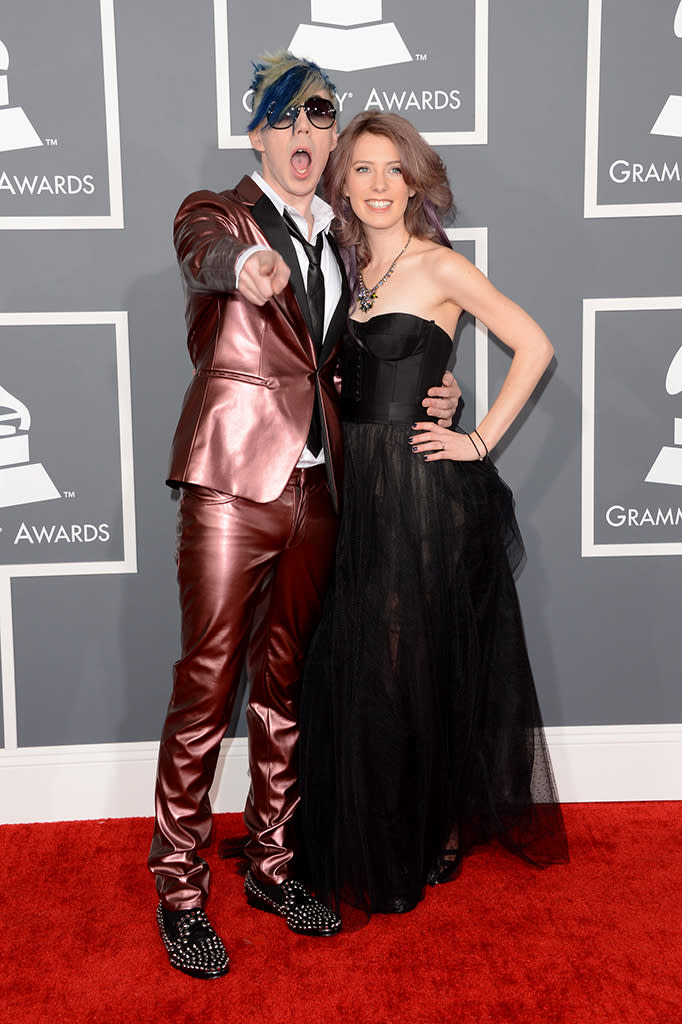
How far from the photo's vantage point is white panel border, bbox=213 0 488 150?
257 cm

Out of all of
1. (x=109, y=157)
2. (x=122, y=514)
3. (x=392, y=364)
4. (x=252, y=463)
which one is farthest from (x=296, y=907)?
(x=109, y=157)

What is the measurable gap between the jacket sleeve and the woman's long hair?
418 millimetres

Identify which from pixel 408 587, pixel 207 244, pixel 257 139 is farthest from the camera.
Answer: pixel 408 587

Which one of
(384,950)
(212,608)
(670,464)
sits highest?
(670,464)

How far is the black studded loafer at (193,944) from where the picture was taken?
6.85ft

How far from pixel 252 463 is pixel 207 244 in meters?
0.48

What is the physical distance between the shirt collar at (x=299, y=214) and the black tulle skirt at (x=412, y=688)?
503 mm

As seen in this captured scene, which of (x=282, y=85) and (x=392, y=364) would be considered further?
(x=392, y=364)

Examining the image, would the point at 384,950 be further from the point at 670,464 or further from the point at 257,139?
the point at 257,139

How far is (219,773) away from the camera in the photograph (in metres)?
2.88

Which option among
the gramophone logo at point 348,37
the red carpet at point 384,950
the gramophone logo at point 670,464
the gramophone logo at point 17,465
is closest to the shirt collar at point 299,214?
the gramophone logo at point 348,37

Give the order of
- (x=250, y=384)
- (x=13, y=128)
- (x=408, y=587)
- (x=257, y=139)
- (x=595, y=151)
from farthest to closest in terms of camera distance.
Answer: (x=595, y=151)
(x=13, y=128)
(x=408, y=587)
(x=257, y=139)
(x=250, y=384)

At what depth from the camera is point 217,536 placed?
2.13m

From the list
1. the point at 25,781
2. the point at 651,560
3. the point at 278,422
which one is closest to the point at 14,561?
the point at 25,781
